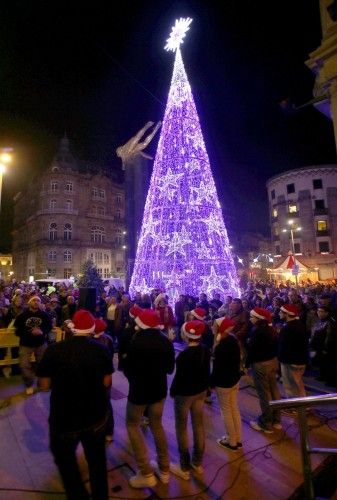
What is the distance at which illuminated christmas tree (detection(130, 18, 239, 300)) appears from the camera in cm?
1286

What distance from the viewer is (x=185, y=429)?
3484 mm

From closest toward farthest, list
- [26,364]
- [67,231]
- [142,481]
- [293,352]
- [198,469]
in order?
[142,481] < [198,469] < [293,352] < [26,364] < [67,231]

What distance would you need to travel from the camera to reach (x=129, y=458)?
12.3 feet

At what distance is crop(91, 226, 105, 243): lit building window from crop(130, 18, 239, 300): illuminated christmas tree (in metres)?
35.6

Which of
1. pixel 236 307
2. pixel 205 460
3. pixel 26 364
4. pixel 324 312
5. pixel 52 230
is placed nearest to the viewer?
pixel 205 460

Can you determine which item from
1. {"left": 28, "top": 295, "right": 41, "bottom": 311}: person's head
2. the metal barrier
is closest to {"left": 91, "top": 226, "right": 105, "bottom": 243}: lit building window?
{"left": 28, "top": 295, "right": 41, "bottom": 311}: person's head

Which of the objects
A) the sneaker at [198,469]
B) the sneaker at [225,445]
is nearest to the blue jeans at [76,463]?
the sneaker at [198,469]

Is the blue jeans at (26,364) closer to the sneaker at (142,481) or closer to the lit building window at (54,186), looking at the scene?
the sneaker at (142,481)

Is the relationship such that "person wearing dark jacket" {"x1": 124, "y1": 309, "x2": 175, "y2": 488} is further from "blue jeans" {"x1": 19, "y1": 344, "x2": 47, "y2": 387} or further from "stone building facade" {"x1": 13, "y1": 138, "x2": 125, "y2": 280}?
"stone building facade" {"x1": 13, "y1": 138, "x2": 125, "y2": 280}

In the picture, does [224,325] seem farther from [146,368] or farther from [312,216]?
[312,216]

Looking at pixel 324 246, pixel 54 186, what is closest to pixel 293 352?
pixel 324 246

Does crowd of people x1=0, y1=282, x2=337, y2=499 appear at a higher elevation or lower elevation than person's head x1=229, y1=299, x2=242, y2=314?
lower

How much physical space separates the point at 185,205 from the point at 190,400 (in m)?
10.2

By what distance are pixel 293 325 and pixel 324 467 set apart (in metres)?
2.06
